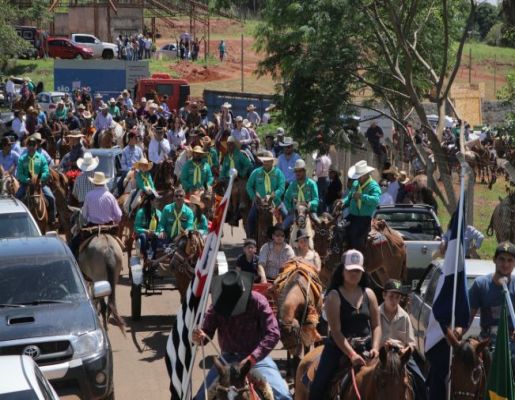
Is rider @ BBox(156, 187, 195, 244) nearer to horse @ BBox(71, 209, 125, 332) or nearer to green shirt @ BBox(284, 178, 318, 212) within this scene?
horse @ BBox(71, 209, 125, 332)

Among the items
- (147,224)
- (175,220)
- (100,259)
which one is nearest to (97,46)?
(147,224)

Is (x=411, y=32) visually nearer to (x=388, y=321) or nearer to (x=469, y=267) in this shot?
(x=469, y=267)

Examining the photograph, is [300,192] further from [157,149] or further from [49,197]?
[157,149]

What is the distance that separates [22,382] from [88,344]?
11.4 feet

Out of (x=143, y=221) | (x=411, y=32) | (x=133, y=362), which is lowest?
(x=133, y=362)

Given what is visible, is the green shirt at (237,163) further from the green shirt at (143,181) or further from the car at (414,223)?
the car at (414,223)

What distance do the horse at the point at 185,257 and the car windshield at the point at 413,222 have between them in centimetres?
555

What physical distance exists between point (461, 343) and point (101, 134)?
73.0 ft

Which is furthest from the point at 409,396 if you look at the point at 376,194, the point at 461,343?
the point at 376,194

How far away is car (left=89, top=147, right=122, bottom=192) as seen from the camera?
25906 millimetres

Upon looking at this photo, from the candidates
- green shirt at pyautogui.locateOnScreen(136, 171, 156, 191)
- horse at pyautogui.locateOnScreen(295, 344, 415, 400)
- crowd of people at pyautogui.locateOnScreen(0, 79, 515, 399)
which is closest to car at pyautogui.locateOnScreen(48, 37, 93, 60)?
crowd of people at pyautogui.locateOnScreen(0, 79, 515, 399)

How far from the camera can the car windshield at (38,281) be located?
40.4ft

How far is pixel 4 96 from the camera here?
5219 centimetres

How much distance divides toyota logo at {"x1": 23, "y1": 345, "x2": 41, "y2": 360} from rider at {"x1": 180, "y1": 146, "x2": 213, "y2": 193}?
34.6 ft
